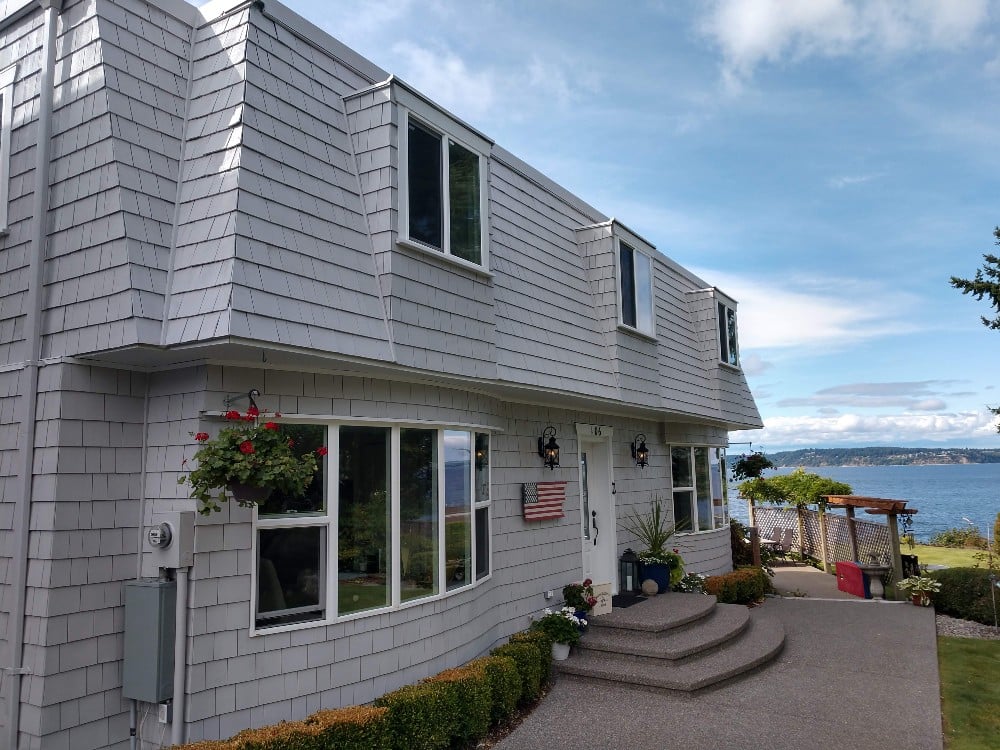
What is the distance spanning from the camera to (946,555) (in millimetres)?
19281

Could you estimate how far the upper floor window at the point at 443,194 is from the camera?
6250 millimetres

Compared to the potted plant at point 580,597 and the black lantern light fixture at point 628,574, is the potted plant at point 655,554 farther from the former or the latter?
the potted plant at point 580,597

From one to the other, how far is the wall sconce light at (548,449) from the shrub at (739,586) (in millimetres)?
4229

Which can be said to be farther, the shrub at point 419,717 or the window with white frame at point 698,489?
the window with white frame at point 698,489

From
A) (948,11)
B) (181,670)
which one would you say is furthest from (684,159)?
(181,670)

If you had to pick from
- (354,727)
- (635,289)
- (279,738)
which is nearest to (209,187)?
(279,738)

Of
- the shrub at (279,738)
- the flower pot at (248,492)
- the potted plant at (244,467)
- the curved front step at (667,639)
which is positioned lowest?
the curved front step at (667,639)

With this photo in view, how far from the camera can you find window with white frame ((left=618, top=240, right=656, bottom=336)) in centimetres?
1016

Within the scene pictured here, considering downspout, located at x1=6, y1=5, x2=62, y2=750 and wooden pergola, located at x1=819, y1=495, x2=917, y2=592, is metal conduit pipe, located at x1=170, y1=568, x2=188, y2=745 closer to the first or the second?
downspout, located at x1=6, y1=5, x2=62, y2=750

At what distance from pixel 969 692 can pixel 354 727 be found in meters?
6.84

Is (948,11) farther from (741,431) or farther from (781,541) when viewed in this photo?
(781,541)

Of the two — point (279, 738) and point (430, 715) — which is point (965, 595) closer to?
point (430, 715)

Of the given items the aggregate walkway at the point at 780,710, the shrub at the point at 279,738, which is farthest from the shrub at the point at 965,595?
the shrub at the point at 279,738

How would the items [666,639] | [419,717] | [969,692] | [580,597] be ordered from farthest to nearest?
[580,597]
[666,639]
[969,692]
[419,717]
